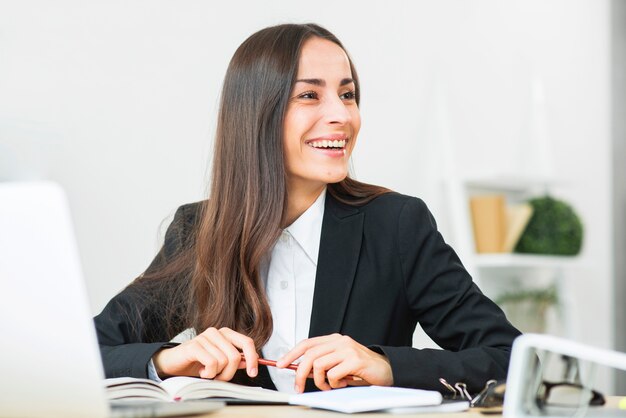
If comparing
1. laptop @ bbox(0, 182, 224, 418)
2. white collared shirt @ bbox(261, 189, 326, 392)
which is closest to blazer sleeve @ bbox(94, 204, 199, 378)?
white collared shirt @ bbox(261, 189, 326, 392)

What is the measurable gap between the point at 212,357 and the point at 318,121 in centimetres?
65

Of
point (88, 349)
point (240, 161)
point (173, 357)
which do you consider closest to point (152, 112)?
point (240, 161)

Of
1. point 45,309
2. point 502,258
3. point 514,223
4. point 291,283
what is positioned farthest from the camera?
point 514,223

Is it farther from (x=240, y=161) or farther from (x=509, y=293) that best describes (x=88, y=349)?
(x=509, y=293)

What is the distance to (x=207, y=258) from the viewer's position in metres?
1.82

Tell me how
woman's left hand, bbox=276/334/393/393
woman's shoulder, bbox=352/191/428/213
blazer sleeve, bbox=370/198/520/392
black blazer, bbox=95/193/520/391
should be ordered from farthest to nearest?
woman's shoulder, bbox=352/191/428/213, black blazer, bbox=95/193/520/391, blazer sleeve, bbox=370/198/520/392, woman's left hand, bbox=276/334/393/393

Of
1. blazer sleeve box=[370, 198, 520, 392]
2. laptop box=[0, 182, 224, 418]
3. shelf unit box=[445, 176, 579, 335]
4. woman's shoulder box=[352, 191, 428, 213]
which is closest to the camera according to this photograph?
laptop box=[0, 182, 224, 418]

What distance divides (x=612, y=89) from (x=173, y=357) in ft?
12.9

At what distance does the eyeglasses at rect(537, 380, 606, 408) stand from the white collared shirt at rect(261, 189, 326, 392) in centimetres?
88

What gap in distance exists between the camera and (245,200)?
1844 millimetres

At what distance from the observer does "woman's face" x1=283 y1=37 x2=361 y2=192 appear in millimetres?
1806

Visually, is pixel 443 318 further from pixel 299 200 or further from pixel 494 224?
pixel 494 224

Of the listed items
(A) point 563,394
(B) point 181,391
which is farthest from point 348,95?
(A) point 563,394

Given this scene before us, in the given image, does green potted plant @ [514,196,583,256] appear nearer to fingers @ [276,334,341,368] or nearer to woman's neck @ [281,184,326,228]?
woman's neck @ [281,184,326,228]
